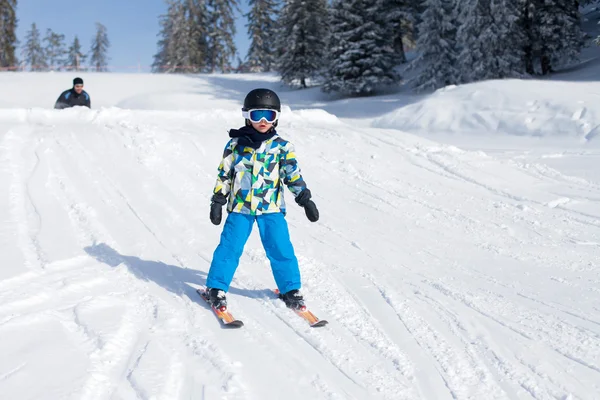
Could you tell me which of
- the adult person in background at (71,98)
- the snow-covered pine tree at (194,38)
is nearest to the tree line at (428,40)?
the snow-covered pine tree at (194,38)

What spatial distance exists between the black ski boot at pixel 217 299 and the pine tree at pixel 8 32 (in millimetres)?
44503

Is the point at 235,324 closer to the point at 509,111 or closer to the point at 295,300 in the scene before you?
the point at 295,300

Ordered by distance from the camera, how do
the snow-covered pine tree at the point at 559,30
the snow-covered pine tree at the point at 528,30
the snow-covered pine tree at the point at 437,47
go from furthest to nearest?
the snow-covered pine tree at the point at 437,47, the snow-covered pine tree at the point at 528,30, the snow-covered pine tree at the point at 559,30

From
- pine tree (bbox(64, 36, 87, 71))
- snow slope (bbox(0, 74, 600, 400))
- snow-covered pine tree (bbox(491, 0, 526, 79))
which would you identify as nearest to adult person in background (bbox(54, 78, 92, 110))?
snow slope (bbox(0, 74, 600, 400))

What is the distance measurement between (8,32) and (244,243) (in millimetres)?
47189

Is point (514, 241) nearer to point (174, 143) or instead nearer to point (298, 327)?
point (298, 327)

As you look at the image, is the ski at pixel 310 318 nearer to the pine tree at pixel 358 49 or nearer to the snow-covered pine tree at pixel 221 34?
the pine tree at pixel 358 49

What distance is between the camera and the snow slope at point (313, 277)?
9.08 feet

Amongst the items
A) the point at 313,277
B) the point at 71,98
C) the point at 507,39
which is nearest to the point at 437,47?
the point at 507,39

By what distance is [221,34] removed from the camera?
41219 mm

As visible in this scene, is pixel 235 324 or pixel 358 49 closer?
pixel 235 324

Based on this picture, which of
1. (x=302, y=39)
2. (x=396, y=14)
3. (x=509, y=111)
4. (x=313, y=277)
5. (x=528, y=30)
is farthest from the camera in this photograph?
(x=302, y=39)

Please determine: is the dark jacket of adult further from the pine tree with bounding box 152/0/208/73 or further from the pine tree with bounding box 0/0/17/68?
the pine tree with bounding box 0/0/17/68

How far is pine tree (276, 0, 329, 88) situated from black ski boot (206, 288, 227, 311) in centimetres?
2429
